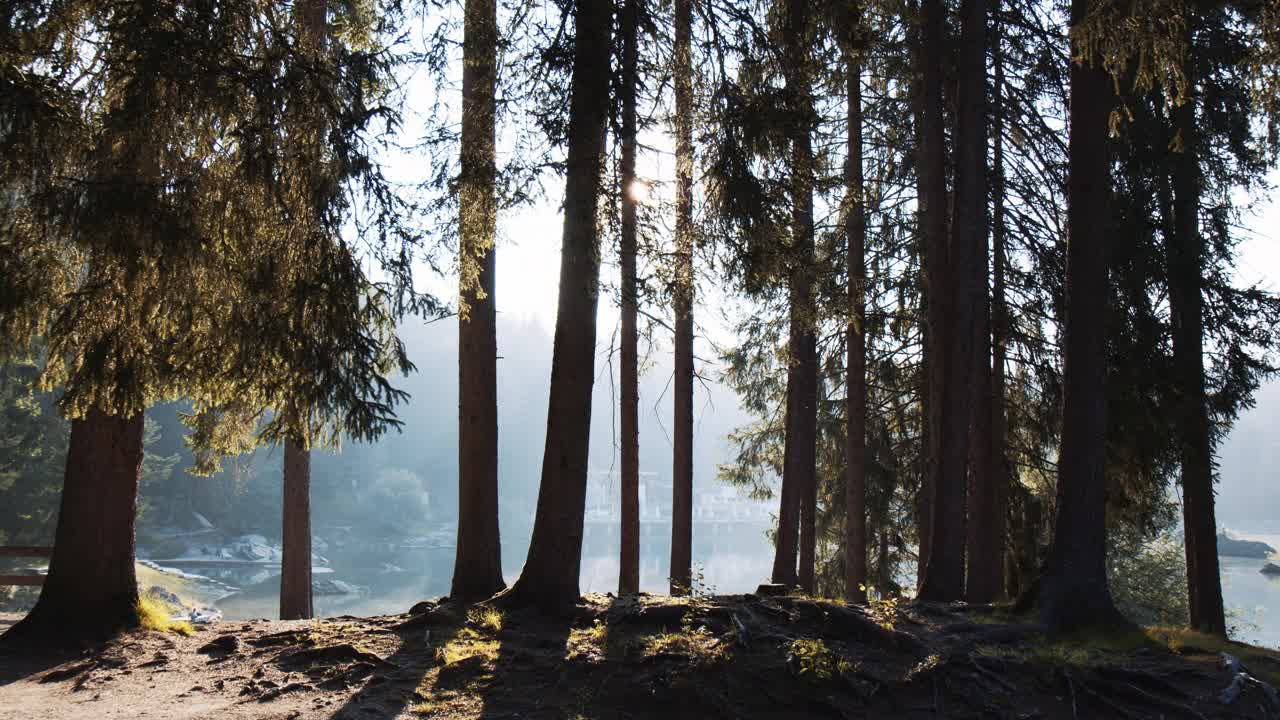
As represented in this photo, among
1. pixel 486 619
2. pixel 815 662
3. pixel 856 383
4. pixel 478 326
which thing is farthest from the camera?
pixel 856 383

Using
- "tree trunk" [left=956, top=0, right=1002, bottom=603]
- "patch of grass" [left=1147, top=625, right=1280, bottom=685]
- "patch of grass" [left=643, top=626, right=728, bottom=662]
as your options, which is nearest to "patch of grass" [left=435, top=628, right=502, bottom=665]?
"patch of grass" [left=643, top=626, right=728, bottom=662]

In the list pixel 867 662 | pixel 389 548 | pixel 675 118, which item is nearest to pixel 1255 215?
pixel 675 118

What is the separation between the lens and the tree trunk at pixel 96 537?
6770 millimetres

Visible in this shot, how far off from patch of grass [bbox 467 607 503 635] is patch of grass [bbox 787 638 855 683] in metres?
2.21

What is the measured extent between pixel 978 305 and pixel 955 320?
688mm

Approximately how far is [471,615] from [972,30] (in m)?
7.36

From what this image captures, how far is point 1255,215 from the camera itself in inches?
389

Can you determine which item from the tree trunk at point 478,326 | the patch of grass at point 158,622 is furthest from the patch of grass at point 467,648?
the patch of grass at point 158,622

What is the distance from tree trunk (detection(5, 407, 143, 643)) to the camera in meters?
6.77

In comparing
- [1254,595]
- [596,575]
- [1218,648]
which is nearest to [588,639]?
[1218,648]

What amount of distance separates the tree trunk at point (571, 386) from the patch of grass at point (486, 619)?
0.63ft

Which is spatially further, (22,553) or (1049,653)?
(22,553)

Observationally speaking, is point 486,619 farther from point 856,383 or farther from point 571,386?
point 856,383

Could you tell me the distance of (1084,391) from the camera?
6.65 meters
